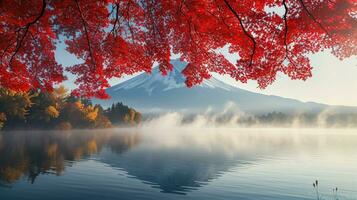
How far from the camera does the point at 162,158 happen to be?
113ft

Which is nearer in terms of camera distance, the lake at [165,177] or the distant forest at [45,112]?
the lake at [165,177]

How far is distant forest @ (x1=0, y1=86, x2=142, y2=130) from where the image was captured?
61.9 m

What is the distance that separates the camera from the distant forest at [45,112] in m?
61.9

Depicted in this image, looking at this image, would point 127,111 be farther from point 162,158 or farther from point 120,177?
point 120,177

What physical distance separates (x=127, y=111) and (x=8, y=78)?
98222mm

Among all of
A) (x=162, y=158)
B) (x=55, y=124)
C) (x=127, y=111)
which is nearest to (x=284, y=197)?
(x=162, y=158)

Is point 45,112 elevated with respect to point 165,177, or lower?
elevated

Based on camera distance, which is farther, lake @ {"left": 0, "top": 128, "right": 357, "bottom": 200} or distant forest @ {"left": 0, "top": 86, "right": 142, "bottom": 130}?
distant forest @ {"left": 0, "top": 86, "right": 142, "bottom": 130}

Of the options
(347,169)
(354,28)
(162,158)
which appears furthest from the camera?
(162,158)

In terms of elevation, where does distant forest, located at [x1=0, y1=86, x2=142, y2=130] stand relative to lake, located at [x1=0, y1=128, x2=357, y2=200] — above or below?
above

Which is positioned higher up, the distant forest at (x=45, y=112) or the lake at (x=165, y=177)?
the distant forest at (x=45, y=112)

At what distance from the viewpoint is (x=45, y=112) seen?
71.6 m

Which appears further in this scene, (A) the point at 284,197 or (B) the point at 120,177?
(B) the point at 120,177

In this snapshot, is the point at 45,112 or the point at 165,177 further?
the point at 45,112
